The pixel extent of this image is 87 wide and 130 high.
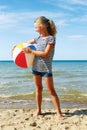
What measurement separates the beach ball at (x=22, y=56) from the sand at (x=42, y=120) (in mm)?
1091

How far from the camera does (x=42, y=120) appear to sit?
264 inches

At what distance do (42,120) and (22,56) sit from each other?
51.8 inches

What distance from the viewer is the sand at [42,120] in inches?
244

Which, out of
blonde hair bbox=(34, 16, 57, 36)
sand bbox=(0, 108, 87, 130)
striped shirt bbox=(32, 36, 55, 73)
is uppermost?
blonde hair bbox=(34, 16, 57, 36)

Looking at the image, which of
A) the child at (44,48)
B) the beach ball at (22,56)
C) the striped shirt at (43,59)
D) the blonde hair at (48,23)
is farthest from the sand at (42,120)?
the blonde hair at (48,23)

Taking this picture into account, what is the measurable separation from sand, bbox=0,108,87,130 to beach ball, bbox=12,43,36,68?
1091 millimetres

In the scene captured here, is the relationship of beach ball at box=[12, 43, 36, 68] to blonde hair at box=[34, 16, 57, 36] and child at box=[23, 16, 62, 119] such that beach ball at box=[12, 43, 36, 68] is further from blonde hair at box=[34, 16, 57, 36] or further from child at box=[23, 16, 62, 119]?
blonde hair at box=[34, 16, 57, 36]

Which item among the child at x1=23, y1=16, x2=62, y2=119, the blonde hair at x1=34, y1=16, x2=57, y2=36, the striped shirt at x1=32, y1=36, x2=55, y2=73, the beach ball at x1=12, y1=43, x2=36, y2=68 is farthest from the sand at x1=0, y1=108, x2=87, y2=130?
the blonde hair at x1=34, y1=16, x2=57, y2=36

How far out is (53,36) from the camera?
21.9ft

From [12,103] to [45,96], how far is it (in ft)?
6.46

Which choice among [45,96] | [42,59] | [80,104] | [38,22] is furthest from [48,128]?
[45,96]

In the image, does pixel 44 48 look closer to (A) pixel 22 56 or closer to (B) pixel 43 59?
(B) pixel 43 59

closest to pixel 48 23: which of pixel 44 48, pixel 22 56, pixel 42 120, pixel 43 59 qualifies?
pixel 44 48

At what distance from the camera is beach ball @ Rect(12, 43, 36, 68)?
22.2 feet
